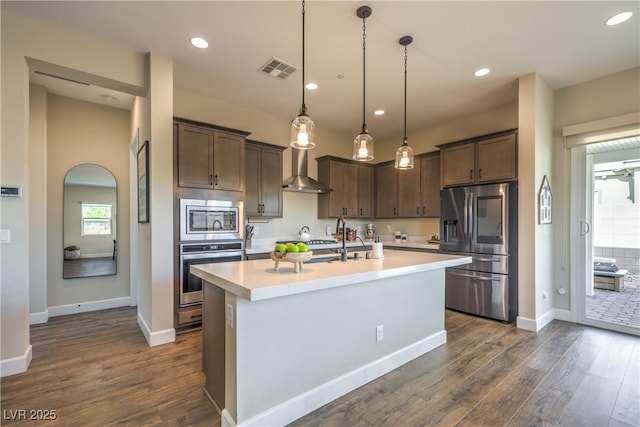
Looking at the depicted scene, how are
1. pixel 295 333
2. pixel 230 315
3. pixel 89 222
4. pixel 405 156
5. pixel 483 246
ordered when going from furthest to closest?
pixel 89 222 < pixel 483 246 < pixel 405 156 < pixel 295 333 < pixel 230 315

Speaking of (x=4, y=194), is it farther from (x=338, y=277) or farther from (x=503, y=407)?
(x=503, y=407)

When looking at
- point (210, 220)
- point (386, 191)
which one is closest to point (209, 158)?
point (210, 220)

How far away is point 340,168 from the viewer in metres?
5.30

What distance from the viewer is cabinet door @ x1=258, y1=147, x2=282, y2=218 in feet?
14.5

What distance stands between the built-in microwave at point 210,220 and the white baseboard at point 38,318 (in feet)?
7.31

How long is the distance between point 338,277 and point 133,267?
395cm

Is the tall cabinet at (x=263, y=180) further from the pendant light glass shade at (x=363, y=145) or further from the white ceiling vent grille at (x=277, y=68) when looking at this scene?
the pendant light glass shade at (x=363, y=145)

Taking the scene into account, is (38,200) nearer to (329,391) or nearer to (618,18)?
(329,391)

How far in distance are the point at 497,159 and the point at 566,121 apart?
3.18ft

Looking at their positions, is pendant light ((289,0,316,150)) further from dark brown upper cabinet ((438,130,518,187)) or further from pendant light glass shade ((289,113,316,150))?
dark brown upper cabinet ((438,130,518,187))

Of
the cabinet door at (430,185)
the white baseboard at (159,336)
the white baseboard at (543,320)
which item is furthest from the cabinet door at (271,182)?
the white baseboard at (543,320)

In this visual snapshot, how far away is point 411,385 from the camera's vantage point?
2.25 metres

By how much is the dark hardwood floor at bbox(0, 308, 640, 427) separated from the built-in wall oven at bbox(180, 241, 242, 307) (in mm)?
427

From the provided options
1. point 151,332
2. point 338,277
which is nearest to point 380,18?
point 338,277
